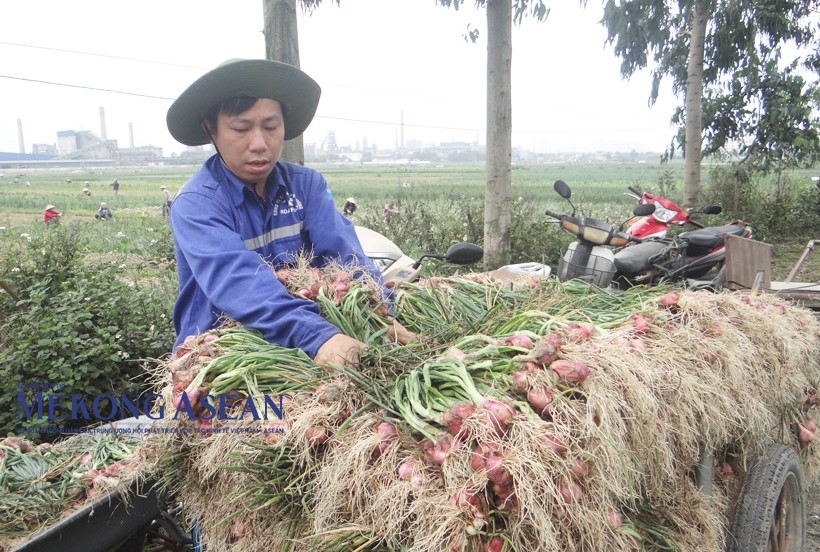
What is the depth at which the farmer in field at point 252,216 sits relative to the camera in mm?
1848

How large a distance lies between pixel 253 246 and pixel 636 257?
344cm

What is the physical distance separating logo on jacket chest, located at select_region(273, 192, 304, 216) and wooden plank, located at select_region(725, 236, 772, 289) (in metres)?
2.53

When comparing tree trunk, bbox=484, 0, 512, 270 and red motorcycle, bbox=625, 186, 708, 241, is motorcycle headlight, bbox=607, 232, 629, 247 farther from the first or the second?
tree trunk, bbox=484, 0, 512, 270

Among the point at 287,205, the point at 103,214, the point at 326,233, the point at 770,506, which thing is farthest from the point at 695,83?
the point at 103,214

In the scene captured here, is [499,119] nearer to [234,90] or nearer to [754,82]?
[234,90]

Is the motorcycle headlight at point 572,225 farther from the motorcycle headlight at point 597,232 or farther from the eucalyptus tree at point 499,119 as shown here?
the eucalyptus tree at point 499,119

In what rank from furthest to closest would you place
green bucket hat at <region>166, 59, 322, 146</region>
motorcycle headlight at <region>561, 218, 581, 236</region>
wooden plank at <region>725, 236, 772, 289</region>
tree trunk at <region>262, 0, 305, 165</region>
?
motorcycle headlight at <region>561, 218, 581, 236</region>, tree trunk at <region>262, 0, 305, 165</region>, wooden plank at <region>725, 236, 772, 289</region>, green bucket hat at <region>166, 59, 322, 146</region>

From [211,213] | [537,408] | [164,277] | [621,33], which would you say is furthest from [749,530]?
[621,33]

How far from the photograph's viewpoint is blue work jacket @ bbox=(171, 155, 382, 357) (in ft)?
6.04

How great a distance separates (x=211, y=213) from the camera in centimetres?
206

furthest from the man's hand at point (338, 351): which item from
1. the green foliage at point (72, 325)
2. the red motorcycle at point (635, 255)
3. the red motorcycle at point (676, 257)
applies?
the red motorcycle at point (676, 257)

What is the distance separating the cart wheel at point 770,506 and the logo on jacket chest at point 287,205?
6.72ft

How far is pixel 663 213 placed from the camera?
20.0 feet

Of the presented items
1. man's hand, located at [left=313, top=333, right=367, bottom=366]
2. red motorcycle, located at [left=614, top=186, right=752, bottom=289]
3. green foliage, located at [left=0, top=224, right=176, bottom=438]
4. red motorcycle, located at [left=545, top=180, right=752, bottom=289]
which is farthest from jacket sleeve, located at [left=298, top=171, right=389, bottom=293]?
red motorcycle, located at [left=614, top=186, right=752, bottom=289]
